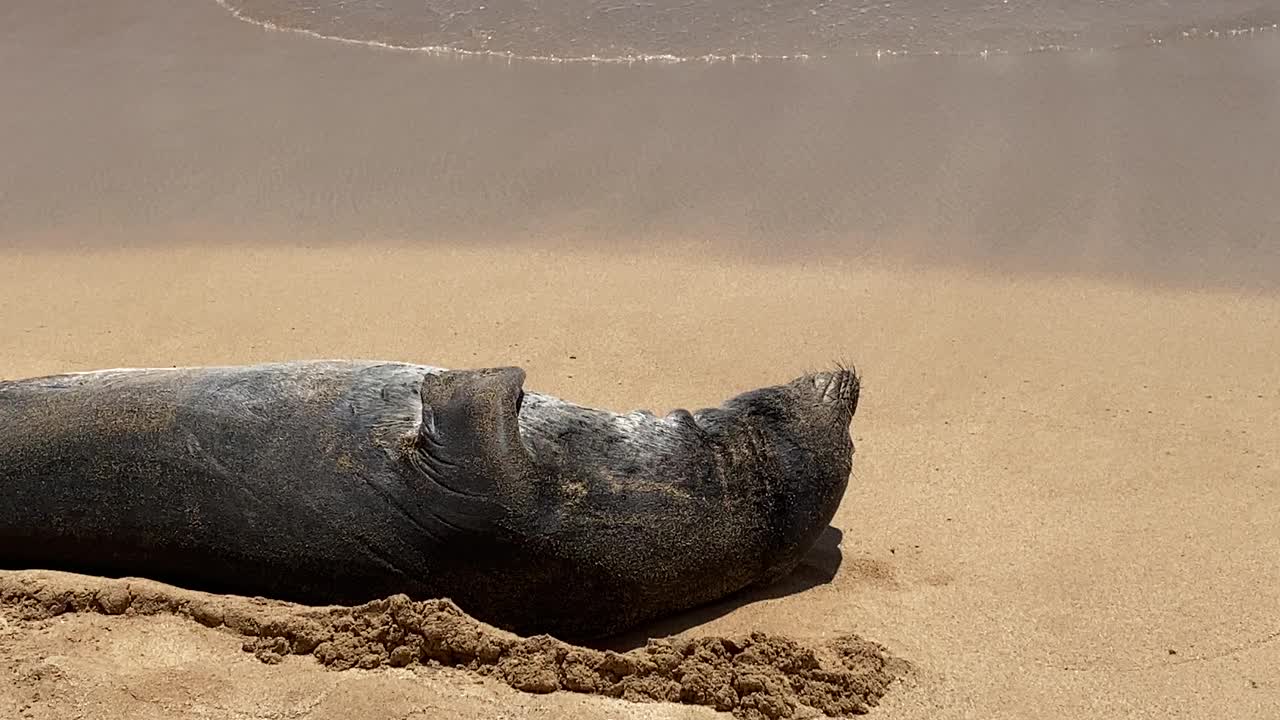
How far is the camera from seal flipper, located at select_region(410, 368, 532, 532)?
12.2 feet

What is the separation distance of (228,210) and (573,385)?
2.77m

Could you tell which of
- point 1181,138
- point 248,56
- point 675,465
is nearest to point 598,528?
point 675,465

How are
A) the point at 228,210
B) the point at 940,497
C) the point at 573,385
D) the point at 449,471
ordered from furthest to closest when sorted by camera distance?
the point at 228,210 → the point at 573,385 → the point at 940,497 → the point at 449,471

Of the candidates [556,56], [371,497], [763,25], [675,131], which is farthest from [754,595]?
[763,25]

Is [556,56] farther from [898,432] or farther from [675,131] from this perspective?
[898,432]

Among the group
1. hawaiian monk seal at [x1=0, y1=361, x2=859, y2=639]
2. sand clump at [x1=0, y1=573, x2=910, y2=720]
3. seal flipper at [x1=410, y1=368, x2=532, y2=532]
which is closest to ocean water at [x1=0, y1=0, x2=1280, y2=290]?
hawaiian monk seal at [x1=0, y1=361, x2=859, y2=639]

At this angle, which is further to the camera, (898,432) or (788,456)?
(898,432)

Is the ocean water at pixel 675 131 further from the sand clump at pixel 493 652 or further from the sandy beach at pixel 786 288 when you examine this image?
the sand clump at pixel 493 652

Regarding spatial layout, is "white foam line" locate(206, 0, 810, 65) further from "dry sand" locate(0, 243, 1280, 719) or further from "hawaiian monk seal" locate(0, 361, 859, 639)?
"hawaiian monk seal" locate(0, 361, 859, 639)

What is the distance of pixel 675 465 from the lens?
13.4ft

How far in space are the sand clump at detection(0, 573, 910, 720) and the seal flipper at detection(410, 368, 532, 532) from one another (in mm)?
270

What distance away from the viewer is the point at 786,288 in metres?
6.47

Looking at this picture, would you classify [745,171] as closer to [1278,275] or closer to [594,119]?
[594,119]

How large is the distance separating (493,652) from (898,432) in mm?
2311
